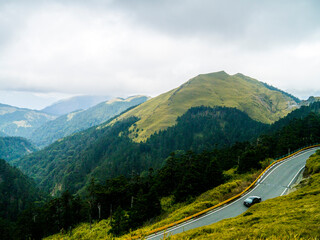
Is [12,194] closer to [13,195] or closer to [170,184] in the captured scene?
A: [13,195]

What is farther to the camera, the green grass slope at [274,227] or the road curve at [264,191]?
the road curve at [264,191]

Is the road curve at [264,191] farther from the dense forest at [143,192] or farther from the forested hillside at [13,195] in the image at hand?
the forested hillside at [13,195]

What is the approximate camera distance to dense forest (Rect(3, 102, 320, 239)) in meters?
36.6

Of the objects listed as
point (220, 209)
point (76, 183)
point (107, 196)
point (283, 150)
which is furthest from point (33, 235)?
point (76, 183)

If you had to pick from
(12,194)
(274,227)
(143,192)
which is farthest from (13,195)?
(274,227)

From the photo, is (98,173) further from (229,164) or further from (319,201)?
(319,201)

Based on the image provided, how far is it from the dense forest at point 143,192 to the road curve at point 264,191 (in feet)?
21.7

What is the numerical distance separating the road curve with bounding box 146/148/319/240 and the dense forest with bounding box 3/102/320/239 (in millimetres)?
6613

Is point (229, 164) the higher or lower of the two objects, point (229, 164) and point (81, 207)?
the higher

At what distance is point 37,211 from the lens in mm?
73875

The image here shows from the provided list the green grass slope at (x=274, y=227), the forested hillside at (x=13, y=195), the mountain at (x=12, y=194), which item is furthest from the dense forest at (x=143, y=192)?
the mountain at (x=12, y=194)

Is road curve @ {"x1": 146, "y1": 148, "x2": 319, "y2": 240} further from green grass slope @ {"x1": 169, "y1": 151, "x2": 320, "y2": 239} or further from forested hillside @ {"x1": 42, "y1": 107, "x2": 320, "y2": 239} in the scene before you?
green grass slope @ {"x1": 169, "y1": 151, "x2": 320, "y2": 239}

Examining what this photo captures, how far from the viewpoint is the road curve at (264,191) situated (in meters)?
22.3

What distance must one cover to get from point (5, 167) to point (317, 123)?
26263 centimetres
